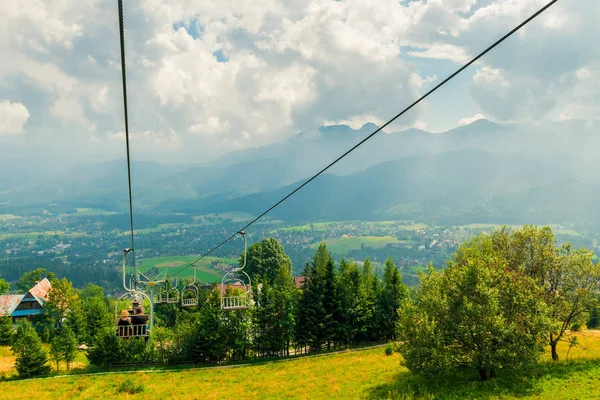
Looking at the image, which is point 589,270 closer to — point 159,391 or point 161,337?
point 159,391

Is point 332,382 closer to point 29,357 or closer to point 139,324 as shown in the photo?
point 139,324

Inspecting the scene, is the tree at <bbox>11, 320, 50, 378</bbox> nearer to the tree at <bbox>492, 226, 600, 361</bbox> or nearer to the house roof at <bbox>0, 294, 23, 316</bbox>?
the house roof at <bbox>0, 294, 23, 316</bbox>

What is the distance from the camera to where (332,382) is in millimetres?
31359

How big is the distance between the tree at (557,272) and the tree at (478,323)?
2.54 m

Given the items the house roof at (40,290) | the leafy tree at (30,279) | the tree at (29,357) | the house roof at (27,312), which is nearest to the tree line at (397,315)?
the tree at (29,357)

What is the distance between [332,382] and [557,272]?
58.8 feet

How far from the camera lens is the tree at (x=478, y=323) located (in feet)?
73.8

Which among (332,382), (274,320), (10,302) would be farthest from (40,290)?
(332,382)

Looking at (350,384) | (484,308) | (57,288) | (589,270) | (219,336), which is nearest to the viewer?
(484,308)

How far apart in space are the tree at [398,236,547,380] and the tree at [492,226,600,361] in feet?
8.34

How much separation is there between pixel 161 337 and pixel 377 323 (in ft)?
86.5

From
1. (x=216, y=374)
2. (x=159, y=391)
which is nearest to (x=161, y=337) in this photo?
(x=216, y=374)

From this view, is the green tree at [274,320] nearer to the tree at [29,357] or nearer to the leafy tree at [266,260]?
the tree at [29,357]

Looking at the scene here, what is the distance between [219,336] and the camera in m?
46.1
